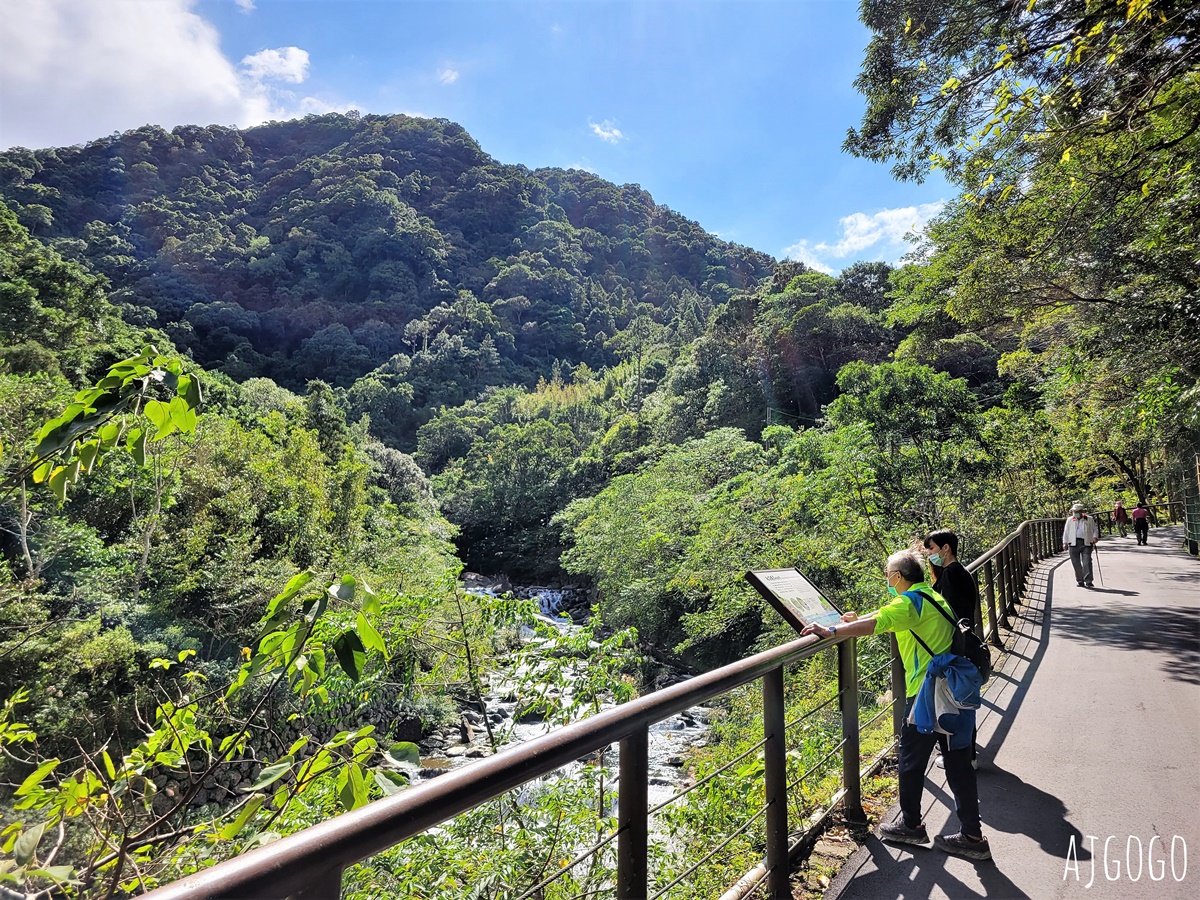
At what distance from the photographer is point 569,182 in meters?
148

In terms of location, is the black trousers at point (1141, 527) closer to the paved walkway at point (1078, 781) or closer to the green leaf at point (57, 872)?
the paved walkway at point (1078, 781)

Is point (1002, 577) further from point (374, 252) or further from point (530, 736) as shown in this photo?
point (374, 252)

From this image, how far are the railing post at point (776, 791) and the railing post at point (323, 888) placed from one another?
2083 millimetres

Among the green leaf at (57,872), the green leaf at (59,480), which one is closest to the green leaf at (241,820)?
the green leaf at (57,872)

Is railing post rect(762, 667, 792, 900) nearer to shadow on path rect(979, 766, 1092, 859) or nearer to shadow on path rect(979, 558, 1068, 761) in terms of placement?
shadow on path rect(979, 766, 1092, 859)

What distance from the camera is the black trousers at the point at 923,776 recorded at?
10.4 ft

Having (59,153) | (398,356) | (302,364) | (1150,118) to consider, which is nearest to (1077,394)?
(1150,118)

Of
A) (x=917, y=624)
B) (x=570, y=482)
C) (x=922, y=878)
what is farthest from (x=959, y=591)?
(x=570, y=482)

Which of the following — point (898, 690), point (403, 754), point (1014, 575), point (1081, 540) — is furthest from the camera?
point (1081, 540)

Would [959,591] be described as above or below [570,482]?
above

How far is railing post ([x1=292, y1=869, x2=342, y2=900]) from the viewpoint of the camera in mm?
985

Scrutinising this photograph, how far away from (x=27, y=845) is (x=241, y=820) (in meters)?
0.39

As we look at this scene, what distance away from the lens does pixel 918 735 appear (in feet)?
11.0

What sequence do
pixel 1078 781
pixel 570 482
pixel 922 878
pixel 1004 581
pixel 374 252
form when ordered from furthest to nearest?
pixel 374 252 < pixel 570 482 < pixel 1004 581 < pixel 1078 781 < pixel 922 878
